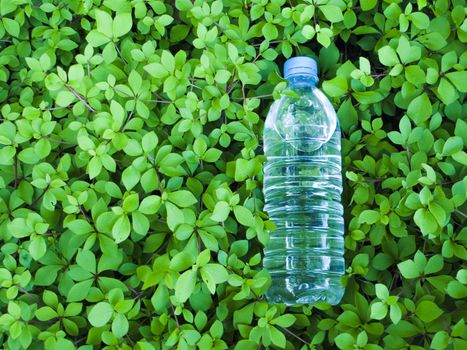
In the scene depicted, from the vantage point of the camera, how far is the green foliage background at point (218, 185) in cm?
110

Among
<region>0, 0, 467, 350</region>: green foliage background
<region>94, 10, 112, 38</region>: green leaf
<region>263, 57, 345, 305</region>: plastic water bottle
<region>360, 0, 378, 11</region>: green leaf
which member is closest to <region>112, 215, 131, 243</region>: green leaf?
<region>0, 0, 467, 350</region>: green foliage background

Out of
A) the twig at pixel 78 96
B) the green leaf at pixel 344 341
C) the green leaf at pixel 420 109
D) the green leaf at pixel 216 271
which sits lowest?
the green leaf at pixel 344 341

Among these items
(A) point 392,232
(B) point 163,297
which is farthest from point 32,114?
(A) point 392,232

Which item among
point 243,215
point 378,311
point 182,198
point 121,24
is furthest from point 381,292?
point 121,24

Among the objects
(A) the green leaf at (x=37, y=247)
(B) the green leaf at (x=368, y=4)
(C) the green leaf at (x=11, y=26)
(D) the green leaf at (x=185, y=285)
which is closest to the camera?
(D) the green leaf at (x=185, y=285)

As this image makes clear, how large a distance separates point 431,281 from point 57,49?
104cm

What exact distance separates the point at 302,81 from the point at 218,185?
320 millimetres

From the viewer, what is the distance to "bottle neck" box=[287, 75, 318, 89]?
1247 mm

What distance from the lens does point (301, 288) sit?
49.5 inches


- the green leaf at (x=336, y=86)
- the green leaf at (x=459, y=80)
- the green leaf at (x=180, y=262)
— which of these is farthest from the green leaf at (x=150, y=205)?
the green leaf at (x=459, y=80)

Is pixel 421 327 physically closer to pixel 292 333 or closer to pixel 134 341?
pixel 292 333

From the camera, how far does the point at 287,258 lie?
128cm

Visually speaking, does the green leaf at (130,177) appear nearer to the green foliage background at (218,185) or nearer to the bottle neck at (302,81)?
the green foliage background at (218,185)

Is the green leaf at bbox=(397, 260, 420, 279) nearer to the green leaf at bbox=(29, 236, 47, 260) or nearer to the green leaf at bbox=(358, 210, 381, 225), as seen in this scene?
the green leaf at bbox=(358, 210, 381, 225)
